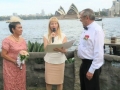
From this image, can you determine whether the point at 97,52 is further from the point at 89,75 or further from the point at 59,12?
the point at 59,12

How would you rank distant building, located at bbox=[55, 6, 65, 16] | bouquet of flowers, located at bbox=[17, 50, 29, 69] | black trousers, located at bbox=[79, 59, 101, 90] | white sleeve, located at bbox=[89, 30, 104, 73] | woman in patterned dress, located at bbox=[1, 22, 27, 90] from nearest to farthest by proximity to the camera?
white sleeve, located at bbox=[89, 30, 104, 73] < black trousers, located at bbox=[79, 59, 101, 90] < bouquet of flowers, located at bbox=[17, 50, 29, 69] < woman in patterned dress, located at bbox=[1, 22, 27, 90] < distant building, located at bbox=[55, 6, 65, 16]

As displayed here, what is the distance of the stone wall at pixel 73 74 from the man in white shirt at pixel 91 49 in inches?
47.5

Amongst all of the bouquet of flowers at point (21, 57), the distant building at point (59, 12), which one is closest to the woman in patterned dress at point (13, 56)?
the bouquet of flowers at point (21, 57)

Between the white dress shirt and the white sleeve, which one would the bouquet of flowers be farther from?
the white sleeve

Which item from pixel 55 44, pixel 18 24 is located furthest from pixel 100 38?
pixel 18 24

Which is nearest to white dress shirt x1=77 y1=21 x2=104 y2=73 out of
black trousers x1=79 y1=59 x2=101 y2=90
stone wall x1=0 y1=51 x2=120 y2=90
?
black trousers x1=79 y1=59 x2=101 y2=90

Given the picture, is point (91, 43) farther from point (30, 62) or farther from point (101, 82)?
point (30, 62)

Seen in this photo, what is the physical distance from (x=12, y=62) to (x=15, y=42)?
1.18ft

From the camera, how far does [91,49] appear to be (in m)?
4.40

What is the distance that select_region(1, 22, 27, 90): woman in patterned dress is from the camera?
476cm

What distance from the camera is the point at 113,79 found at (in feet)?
18.5

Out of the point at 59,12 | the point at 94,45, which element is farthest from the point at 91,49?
the point at 59,12

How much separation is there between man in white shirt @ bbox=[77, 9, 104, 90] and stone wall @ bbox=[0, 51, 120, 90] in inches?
47.5

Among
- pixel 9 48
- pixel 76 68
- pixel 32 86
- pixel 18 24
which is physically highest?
pixel 18 24
